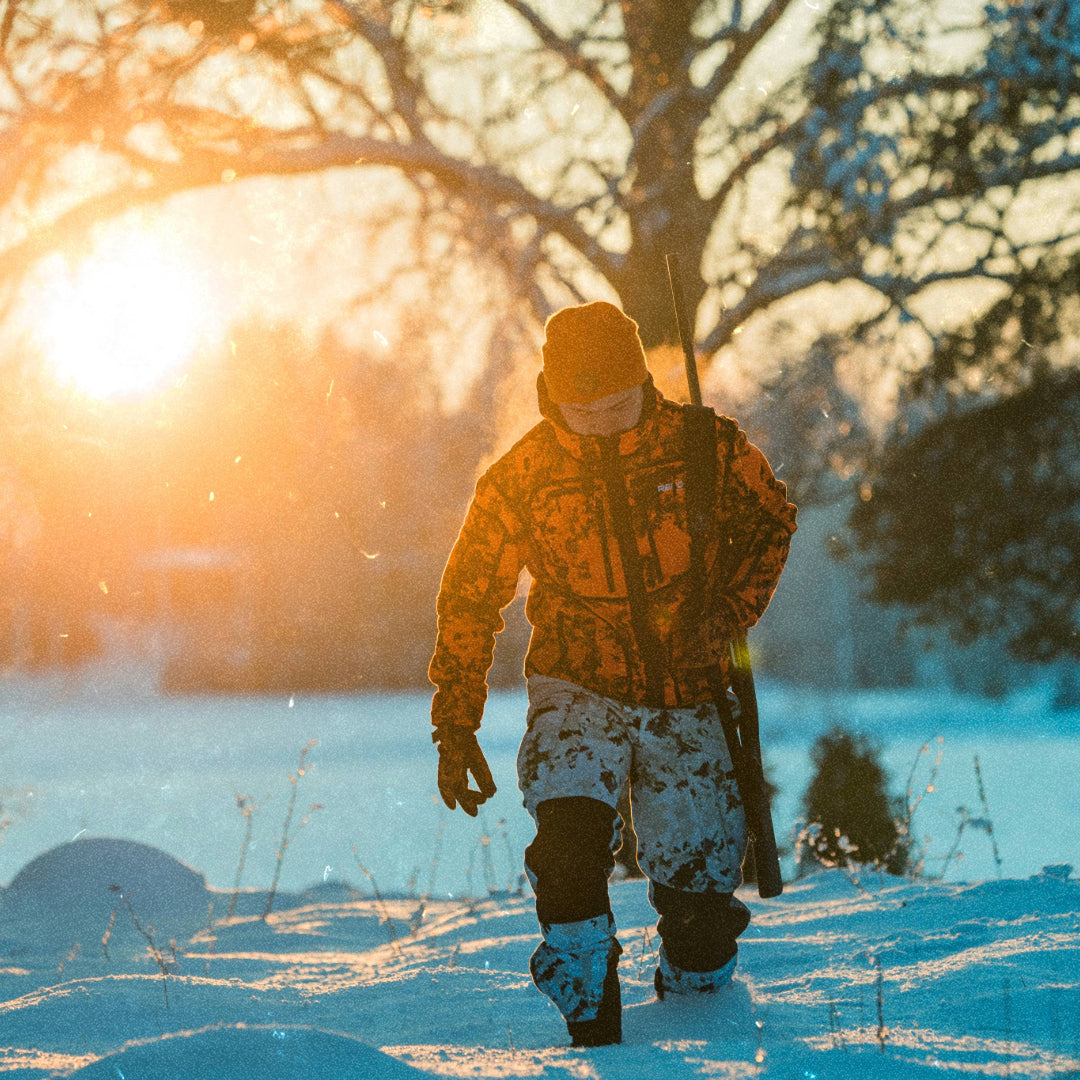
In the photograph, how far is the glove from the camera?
2873 millimetres

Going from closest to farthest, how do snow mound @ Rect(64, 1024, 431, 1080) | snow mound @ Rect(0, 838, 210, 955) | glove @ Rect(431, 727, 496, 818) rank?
snow mound @ Rect(64, 1024, 431, 1080), glove @ Rect(431, 727, 496, 818), snow mound @ Rect(0, 838, 210, 955)

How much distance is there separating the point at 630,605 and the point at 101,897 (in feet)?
12.2

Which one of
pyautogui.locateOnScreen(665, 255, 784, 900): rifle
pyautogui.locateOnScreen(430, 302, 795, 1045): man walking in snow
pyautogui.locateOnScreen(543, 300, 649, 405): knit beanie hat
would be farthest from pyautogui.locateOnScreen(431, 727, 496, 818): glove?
pyautogui.locateOnScreen(543, 300, 649, 405): knit beanie hat

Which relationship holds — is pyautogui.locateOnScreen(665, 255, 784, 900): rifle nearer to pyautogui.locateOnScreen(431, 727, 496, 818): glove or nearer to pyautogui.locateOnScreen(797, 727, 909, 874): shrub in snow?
pyautogui.locateOnScreen(431, 727, 496, 818): glove

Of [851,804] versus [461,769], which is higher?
[461,769]

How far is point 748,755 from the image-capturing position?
3014mm

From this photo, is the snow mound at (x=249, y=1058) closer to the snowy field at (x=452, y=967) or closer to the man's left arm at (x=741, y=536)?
the snowy field at (x=452, y=967)

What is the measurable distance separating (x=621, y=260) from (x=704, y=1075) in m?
5.72

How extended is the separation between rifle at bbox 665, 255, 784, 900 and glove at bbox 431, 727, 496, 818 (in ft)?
2.07

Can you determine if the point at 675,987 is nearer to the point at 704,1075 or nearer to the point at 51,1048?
the point at 704,1075

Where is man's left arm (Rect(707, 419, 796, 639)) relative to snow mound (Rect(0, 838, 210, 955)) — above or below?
above

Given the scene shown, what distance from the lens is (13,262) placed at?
22.6ft

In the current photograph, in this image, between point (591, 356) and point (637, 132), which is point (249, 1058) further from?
point (637, 132)

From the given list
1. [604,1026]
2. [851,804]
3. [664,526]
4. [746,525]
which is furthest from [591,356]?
[851,804]
